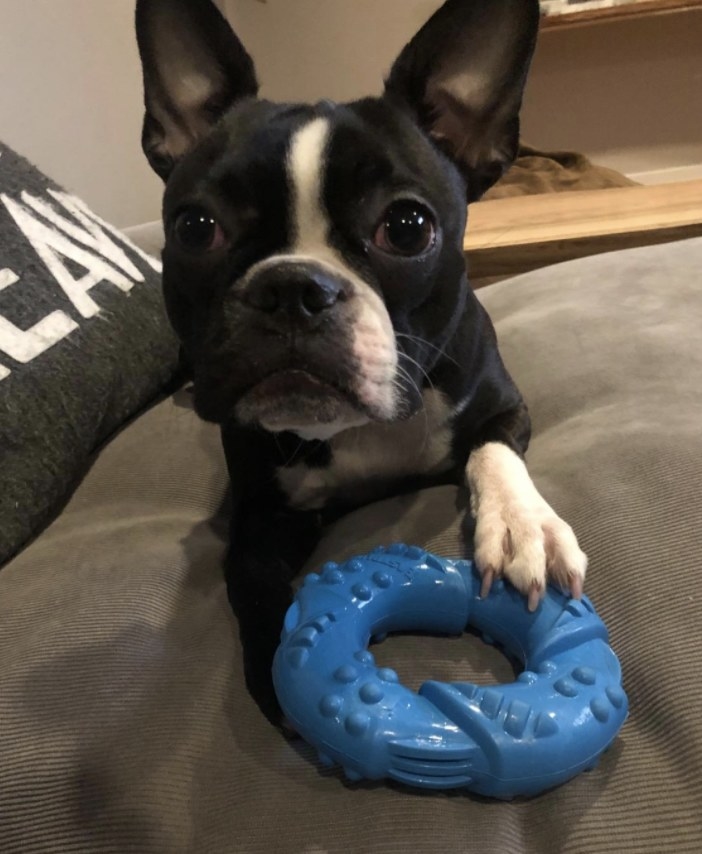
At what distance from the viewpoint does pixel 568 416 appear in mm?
1612

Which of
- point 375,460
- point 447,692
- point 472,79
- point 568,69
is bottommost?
point 568,69

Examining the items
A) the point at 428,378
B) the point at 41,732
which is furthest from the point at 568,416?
the point at 41,732

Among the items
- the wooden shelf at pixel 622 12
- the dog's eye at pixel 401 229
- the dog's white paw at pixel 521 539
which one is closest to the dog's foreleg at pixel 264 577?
the dog's white paw at pixel 521 539

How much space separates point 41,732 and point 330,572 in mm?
407

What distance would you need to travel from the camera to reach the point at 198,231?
4.17 feet

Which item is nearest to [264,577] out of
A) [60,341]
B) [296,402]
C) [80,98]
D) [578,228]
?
[296,402]

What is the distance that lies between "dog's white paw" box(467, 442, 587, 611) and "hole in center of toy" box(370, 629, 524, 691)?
3.0 inches

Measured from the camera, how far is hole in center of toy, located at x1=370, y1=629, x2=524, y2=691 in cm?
104

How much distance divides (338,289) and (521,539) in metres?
0.43

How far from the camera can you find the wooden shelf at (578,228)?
2691mm

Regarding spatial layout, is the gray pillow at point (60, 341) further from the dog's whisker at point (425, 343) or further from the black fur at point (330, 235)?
the dog's whisker at point (425, 343)

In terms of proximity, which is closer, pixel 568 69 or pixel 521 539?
pixel 521 539

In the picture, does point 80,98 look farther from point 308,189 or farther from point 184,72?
point 308,189

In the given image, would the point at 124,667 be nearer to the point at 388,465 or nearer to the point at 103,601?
the point at 103,601
